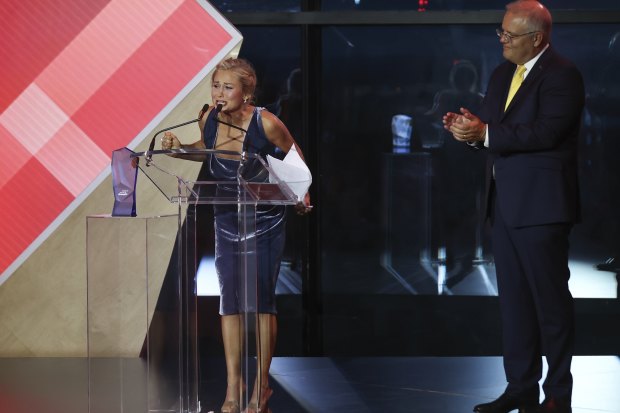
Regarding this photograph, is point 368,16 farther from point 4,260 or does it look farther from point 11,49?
point 4,260

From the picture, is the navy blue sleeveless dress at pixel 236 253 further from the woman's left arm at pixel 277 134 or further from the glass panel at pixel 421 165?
the glass panel at pixel 421 165

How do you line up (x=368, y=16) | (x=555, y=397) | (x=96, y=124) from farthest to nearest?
(x=368, y=16), (x=96, y=124), (x=555, y=397)

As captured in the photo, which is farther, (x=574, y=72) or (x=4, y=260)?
(x=4, y=260)

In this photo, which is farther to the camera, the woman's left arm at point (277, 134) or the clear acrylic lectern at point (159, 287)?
the woman's left arm at point (277, 134)

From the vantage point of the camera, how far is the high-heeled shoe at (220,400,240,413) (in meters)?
3.10

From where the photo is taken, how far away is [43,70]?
5055mm

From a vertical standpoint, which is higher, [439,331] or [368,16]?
[368,16]

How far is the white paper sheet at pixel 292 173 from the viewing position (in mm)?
3193

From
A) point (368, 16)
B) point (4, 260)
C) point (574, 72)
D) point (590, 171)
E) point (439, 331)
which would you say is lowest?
point (439, 331)

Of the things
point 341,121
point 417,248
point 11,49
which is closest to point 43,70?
point 11,49

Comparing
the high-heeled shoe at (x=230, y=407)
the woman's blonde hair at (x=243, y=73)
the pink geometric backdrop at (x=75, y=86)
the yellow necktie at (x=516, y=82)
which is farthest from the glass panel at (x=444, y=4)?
the high-heeled shoe at (x=230, y=407)

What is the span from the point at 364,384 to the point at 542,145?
136cm

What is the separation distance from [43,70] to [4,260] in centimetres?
98

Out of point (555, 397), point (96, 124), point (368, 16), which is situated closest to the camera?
point (555, 397)
